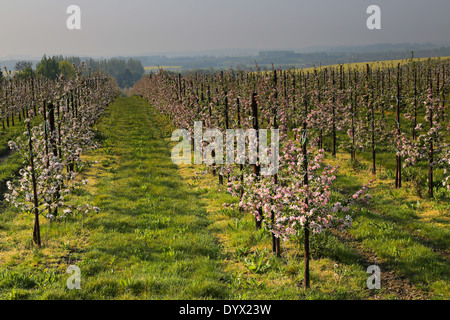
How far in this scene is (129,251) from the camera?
33.8ft

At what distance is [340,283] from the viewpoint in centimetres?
838

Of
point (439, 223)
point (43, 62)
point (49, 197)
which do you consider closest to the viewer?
point (49, 197)

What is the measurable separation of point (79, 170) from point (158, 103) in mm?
24248

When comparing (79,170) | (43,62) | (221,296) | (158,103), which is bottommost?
→ (221,296)

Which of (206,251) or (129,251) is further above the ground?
(129,251)

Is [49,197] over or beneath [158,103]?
beneath

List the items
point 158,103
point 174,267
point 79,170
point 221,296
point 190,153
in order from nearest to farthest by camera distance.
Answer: point 221,296, point 174,267, point 79,170, point 190,153, point 158,103

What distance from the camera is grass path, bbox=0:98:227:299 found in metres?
8.11

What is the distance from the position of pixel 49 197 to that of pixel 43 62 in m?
134

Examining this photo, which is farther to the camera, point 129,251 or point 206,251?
point 206,251

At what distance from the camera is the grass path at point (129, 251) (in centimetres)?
811
